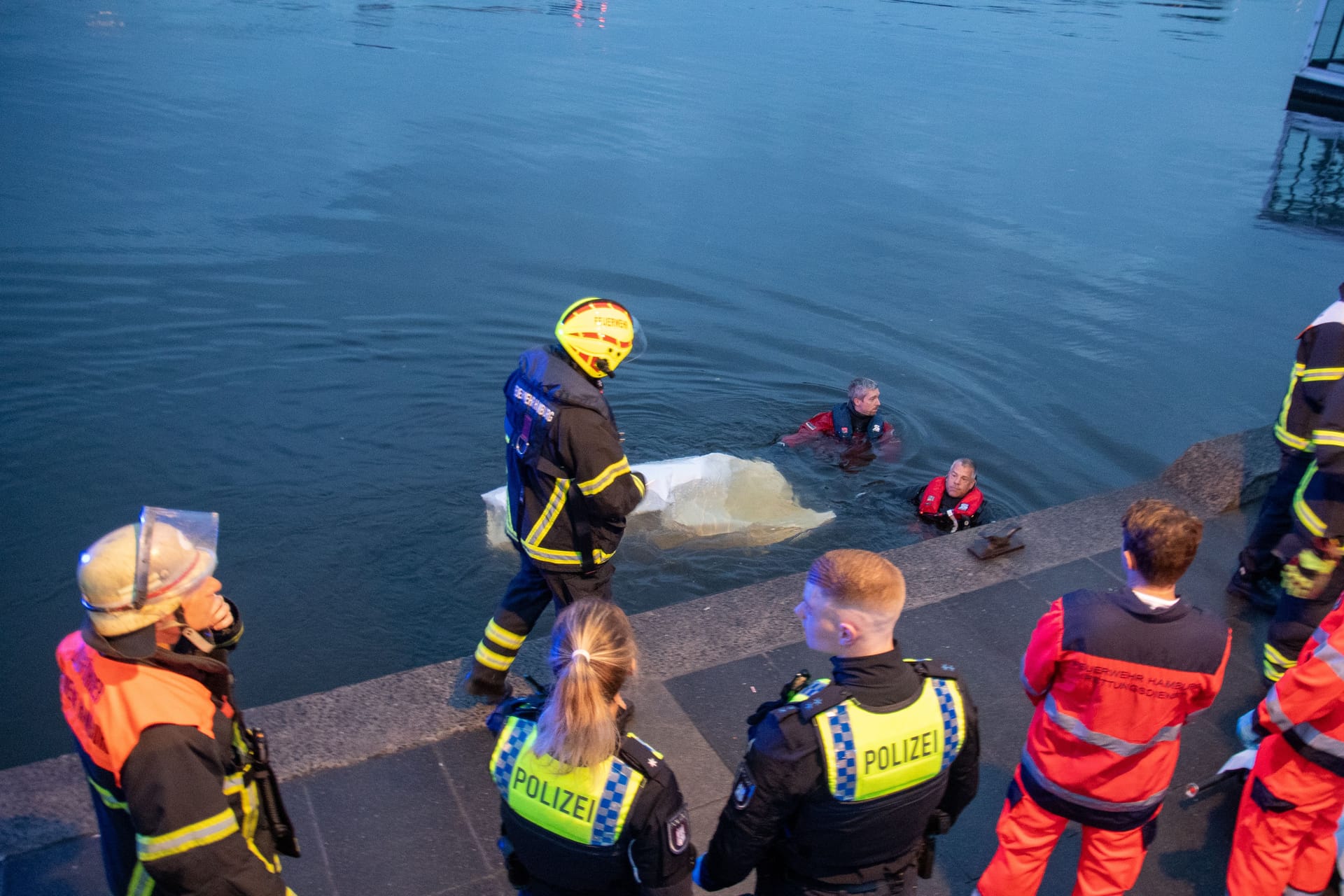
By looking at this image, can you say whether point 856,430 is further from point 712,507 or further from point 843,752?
point 843,752

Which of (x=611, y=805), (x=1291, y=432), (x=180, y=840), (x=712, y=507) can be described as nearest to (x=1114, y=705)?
(x=611, y=805)

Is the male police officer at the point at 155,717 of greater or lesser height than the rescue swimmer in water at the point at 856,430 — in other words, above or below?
above

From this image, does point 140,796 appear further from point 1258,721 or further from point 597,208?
point 597,208

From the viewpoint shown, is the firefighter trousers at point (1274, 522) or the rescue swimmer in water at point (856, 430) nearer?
the firefighter trousers at point (1274, 522)

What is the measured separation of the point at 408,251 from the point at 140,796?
12.6m

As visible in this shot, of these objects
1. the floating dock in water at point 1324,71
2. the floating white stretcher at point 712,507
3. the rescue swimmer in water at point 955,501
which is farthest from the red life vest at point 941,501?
the floating dock in water at point 1324,71

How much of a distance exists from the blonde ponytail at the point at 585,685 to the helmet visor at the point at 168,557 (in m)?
0.83

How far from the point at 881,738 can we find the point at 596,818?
689 mm

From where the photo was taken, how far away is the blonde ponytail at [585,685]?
2.22m

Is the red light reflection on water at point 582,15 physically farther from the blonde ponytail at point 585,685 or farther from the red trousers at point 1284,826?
the blonde ponytail at point 585,685

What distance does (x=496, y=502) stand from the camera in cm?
723

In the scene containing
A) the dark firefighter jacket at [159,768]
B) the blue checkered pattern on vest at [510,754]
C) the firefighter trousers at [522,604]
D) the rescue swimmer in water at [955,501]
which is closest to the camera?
the dark firefighter jacket at [159,768]

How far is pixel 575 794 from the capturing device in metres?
2.28

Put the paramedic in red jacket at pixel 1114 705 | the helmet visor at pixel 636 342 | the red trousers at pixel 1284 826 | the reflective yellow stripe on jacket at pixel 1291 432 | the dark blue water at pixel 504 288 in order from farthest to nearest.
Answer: the dark blue water at pixel 504 288 → the reflective yellow stripe on jacket at pixel 1291 432 → the helmet visor at pixel 636 342 → the red trousers at pixel 1284 826 → the paramedic in red jacket at pixel 1114 705
